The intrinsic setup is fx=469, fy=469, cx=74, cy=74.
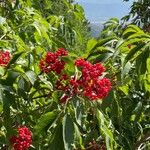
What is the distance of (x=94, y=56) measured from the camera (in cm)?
240

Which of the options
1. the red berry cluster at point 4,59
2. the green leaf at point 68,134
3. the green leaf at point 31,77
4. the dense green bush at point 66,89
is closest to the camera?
the green leaf at point 68,134

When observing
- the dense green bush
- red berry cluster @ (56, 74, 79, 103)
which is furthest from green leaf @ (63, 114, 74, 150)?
red berry cluster @ (56, 74, 79, 103)

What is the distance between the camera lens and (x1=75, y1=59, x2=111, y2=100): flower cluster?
1.94 metres

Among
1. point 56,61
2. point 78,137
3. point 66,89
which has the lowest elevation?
point 78,137

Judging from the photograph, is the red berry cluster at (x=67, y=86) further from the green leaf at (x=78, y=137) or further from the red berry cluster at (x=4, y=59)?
the red berry cluster at (x=4, y=59)

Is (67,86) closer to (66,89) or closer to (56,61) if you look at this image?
(66,89)

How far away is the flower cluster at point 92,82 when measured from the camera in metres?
1.94

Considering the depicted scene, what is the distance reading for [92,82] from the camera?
1979 mm

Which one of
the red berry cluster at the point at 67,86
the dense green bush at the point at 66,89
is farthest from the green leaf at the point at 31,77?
the red berry cluster at the point at 67,86

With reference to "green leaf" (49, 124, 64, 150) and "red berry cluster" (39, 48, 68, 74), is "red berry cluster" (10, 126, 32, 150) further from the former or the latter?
"red berry cluster" (39, 48, 68, 74)

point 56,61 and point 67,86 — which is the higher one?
point 56,61

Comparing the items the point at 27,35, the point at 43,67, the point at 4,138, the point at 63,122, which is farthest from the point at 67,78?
the point at 27,35

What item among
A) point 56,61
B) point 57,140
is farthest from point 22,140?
point 56,61

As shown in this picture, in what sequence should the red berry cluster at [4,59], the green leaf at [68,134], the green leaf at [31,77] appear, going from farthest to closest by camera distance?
the red berry cluster at [4,59] → the green leaf at [31,77] → the green leaf at [68,134]
